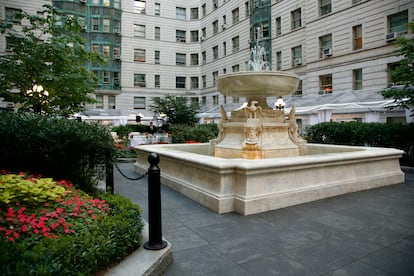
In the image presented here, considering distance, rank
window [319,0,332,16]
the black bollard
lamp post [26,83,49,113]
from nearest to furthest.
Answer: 1. the black bollard
2. lamp post [26,83,49,113]
3. window [319,0,332,16]

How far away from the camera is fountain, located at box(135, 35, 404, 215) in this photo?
5.68 m

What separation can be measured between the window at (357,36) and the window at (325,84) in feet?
9.84

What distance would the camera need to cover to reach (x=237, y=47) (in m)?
37.0

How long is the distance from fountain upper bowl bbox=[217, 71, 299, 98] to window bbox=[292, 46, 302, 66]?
2117 cm

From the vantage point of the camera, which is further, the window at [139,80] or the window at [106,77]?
the window at [139,80]

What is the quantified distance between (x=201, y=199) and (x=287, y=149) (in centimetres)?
321

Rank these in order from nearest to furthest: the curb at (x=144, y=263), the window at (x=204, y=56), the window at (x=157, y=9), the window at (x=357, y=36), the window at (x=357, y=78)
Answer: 1. the curb at (x=144, y=263)
2. the window at (x=357, y=36)
3. the window at (x=357, y=78)
4. the window at (x=157, y=9)
5. the window at (x=204, y=56)

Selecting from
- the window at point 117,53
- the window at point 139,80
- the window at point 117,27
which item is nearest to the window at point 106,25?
the window at point 117,27

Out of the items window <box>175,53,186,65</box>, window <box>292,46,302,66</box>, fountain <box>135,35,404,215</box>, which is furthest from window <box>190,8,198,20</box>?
fountain <box>135,35,404,215</box>

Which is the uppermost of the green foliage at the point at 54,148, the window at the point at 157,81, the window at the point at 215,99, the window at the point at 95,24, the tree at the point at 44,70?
the window at the point at 95,24

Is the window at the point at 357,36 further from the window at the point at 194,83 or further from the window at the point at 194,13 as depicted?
the window at the point at 194,13

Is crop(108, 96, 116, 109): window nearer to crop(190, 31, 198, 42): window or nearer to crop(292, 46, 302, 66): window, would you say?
crop(190, 31, 198, 42): window

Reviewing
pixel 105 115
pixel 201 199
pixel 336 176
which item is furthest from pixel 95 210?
pixel 105 115

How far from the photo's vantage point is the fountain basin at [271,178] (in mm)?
5605
